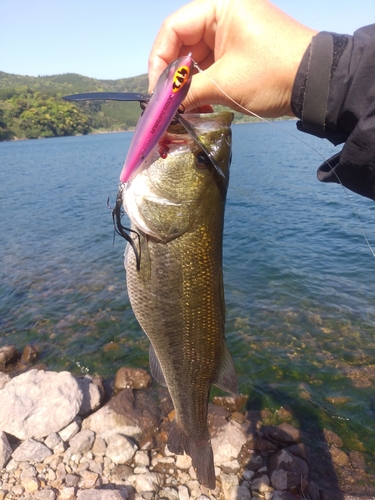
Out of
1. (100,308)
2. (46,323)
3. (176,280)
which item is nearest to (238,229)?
(100,308)

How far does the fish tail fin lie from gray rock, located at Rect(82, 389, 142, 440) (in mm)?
2873

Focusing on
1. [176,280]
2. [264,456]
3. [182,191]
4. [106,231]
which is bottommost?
[106,231]

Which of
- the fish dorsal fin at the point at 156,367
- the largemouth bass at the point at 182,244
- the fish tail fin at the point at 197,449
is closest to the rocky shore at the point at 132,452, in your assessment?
the fish tail fin at the point at 197,449

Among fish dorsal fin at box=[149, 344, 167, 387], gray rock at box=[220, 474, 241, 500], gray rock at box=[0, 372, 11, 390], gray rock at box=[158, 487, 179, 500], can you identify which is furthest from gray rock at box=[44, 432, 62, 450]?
fish dorsal fin at box=[149, 344, 167, 387]

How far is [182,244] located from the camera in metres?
2.65

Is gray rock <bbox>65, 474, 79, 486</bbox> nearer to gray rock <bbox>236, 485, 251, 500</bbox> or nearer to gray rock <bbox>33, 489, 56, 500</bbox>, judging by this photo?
gray rock <bbox>33, 489, 56, 500</bbox>

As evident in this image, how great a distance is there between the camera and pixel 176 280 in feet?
8.93

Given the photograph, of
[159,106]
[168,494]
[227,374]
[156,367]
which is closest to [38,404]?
[168,494]

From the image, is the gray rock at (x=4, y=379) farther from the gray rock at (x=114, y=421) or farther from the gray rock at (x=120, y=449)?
the gray rock at (x=120, y=449)

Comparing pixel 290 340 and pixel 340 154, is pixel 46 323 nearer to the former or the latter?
pixel 290 340

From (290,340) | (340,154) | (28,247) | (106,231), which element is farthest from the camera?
(106,231)

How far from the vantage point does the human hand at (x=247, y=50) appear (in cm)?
241

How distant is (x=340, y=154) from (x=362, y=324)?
8.53 meters

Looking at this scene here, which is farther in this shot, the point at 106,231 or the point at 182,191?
the point at 106,231
